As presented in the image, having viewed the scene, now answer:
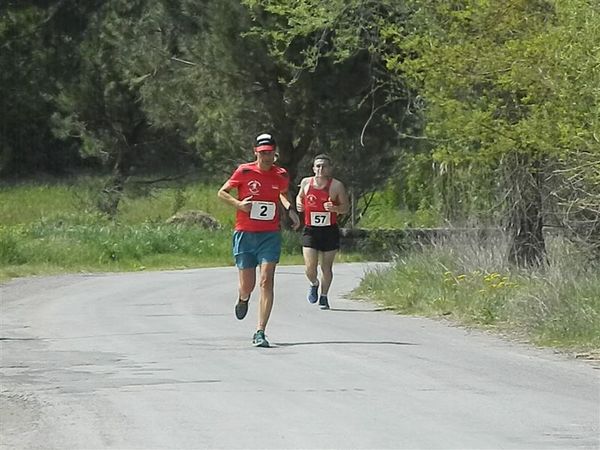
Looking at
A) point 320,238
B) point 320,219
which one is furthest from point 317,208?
point 320,238

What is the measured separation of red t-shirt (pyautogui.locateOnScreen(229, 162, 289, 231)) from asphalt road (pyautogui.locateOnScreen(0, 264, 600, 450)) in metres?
1.22

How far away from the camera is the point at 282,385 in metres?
10.9

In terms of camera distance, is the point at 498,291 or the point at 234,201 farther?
the point at 498,291

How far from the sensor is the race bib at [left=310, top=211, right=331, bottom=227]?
18.0 meters

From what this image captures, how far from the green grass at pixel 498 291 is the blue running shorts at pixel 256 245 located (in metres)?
2.95

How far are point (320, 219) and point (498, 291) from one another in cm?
273

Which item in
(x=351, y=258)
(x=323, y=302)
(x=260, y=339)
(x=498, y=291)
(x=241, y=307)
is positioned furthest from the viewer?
(x=351, y=258)

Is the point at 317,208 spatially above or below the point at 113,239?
above

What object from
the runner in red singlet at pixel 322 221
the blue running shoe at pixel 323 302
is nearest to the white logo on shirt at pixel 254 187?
the runner in red singlet at pixel 322 221

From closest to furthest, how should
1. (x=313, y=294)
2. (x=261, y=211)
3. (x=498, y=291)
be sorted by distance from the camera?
(x=261, y=211) → (x=498, y=291) → (x=313, y=294)

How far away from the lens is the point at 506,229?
19141mm

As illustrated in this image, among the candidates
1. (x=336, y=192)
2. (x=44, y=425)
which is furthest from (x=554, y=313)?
(x=44, y=425)

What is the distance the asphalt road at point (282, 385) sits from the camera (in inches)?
349

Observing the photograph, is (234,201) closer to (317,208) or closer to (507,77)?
(507,77)
